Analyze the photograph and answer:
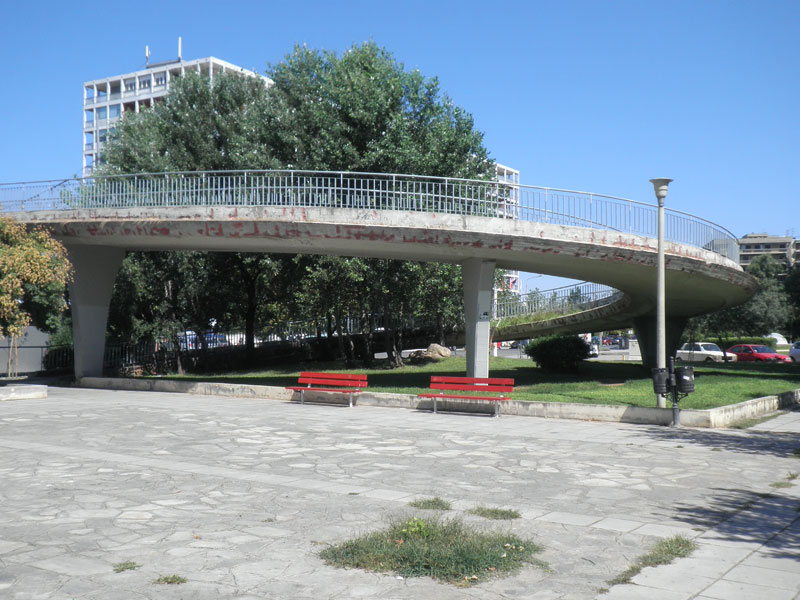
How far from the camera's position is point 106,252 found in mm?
24812

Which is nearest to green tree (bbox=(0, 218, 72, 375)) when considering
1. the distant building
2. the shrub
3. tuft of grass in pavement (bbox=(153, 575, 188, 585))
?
tuft of grass in pavement (bbox=(153, 575, 188, 585))

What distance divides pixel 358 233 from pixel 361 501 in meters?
12.3

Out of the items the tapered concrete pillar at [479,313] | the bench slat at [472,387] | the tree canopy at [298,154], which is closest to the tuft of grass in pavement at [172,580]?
the bench slat at [472,387]

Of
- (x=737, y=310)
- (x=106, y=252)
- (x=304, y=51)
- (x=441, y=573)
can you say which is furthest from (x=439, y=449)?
(x=737, y=310)

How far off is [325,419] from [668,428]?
6.73m

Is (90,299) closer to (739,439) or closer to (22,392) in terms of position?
(22,392)

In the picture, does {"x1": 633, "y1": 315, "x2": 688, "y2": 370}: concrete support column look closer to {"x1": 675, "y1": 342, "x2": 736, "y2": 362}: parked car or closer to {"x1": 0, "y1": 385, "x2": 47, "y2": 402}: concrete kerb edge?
{"x1": 675, "y1": 342, "x2": 736, "y2": 362}: parked car

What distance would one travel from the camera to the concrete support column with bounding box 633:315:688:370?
105 ft

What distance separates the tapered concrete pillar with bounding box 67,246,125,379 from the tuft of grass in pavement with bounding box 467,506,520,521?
68.3 feet

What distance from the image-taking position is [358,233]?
62.9 feet

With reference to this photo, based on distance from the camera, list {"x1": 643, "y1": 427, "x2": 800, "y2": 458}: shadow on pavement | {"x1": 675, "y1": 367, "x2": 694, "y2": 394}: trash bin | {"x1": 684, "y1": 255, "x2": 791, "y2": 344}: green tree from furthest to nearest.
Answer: {"x1": 684, "y1": 255, "x2": 791, "y2": 344}: green tree < {"x1": 675, "y1": 367, "x2": 694, "y2": 394}: trash bin < {"x1": 643, "y1": 427, "x2": 800, "y2": 458}: shadow on pavement

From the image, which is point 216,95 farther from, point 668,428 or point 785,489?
point 785,489

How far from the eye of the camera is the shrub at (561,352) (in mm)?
28078

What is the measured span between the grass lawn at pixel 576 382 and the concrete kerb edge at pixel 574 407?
2.03ft
